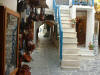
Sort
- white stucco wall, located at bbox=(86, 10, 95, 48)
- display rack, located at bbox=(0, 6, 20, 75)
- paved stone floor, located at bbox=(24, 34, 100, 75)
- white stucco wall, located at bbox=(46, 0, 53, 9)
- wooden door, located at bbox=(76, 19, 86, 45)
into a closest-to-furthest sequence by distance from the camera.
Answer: display rack, located at bbox=(0, 6, 20, 75), paved stone floor, located at bbox=(24, 34, 100, 75), white stucco wall, located at bbox=(86, 10, 95, 48), white stucco wall, located at bbox=(46, 0, 53, 9), wooden door, located at bbox=(76, 19, 86, 45)

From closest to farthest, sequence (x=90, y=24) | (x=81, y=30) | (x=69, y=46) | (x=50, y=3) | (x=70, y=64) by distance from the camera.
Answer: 1. (x=70, y=64)
2. (x=69, y=46)
3. (x=90, y=24)
4. (x=50, y=3)
5. (x=81, y=30)

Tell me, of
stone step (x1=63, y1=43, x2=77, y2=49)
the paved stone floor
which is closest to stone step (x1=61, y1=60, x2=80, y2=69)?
the paved stone floor

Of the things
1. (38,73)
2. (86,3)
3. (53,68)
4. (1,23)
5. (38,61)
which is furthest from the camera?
(86,3)

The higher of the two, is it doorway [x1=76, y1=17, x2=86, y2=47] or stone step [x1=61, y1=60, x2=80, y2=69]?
doorway [x1=76, y1=17, x2=86, y2=47]

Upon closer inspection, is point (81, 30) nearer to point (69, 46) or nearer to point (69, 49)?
point (69, 46)

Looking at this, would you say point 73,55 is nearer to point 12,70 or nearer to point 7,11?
point 12,70

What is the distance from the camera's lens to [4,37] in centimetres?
227

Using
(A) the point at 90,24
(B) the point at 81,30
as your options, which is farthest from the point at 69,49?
(B) the point at 81,30

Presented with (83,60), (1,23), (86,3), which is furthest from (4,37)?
(86,3)

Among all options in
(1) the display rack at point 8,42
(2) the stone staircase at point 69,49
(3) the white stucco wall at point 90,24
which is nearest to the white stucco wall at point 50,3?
(2) the stone staircase at point 69,49

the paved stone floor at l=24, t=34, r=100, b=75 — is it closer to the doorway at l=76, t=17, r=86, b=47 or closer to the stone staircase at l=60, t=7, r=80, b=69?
the stone staircase at l=60, t=7, r=80, b=69

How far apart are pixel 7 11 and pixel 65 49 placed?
182 inches

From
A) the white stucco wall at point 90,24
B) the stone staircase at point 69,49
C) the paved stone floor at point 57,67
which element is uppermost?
the white stucco wall at point 90,24

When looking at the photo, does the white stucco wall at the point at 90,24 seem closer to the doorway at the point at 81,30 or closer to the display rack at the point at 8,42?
the doorway at the point at 81,30
